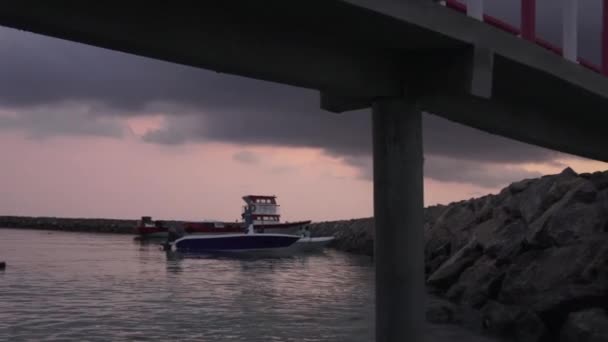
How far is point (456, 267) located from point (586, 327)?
12.8 metres

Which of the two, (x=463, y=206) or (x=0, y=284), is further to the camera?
(x=463, y=206)

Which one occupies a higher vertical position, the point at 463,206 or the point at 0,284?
the point at 463,206

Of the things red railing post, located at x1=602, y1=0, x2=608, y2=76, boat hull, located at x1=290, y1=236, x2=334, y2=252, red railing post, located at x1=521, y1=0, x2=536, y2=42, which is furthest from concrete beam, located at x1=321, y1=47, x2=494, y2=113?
boat hull, located at x1=290, y1=236, x2=334, y2=252

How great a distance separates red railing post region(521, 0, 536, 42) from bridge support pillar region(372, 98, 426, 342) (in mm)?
2573

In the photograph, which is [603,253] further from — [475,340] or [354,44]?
[354,44]

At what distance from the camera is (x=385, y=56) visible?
10258 millimetres

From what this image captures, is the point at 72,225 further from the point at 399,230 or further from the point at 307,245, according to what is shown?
the point at 399,230

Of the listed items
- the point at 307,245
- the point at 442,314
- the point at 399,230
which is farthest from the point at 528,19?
the point at 307,245

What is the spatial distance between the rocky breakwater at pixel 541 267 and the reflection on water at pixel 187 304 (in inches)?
74.5

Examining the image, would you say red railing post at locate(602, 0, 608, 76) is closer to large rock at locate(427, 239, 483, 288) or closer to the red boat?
large rock at locate(427, 239, 483, 288)

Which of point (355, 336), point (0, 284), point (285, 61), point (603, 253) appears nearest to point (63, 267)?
point (0, 284)

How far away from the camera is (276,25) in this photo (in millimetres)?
8773

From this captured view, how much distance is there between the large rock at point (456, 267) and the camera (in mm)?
26422

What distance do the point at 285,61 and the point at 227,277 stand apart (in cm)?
2838
